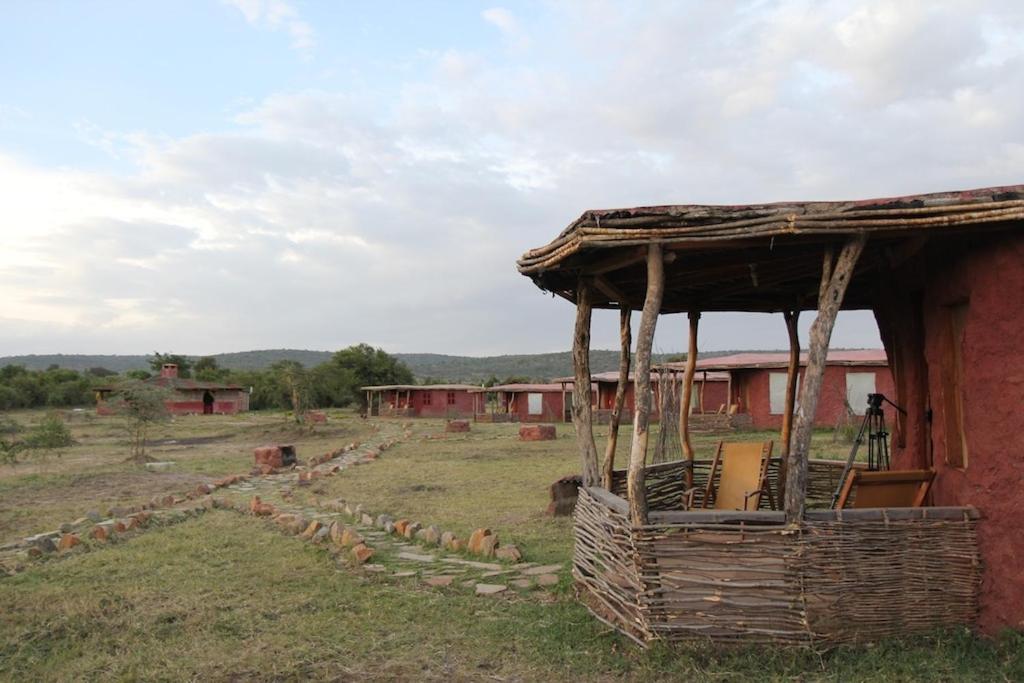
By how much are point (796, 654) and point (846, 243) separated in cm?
238

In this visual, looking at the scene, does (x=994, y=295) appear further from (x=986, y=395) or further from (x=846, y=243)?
(x=846, y=243)

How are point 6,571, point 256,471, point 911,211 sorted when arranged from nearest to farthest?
1. point 911,211
2. point 6,571
3. point 256,471

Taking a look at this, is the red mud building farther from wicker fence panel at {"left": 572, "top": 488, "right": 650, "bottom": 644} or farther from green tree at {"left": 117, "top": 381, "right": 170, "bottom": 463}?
green tree at {"left": 117, "top": 381, "right": 170, "bottom": 463}

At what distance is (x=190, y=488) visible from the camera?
527 inches

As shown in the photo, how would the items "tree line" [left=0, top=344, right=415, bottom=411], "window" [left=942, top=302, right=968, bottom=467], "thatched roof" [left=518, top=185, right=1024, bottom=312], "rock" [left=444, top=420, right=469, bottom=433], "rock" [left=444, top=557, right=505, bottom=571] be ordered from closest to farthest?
"thatched roof" [left=518, top=185, right=1024, bottom=312]
"window" [left=942, top=302, right=968, bottom=467]
"rock" [left=444, top=557, right=505, bottom=571]
"rock" [left=444, top=420, right=469, bottom=433]
"tree line" [left=0, top=344, right=415, bottom=411]

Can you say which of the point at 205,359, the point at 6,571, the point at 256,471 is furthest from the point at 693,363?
the point at 205,359

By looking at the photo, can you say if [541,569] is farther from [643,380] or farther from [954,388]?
[954,388]

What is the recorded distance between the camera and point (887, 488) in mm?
5109

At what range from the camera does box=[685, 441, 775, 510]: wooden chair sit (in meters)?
6.82

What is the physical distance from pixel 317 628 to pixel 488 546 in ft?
7.75

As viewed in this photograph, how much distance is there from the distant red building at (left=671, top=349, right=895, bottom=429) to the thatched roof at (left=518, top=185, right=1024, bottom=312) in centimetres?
1513

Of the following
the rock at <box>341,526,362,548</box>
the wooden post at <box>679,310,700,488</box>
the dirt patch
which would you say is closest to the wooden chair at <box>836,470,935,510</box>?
the wooden post at <box>679,310,700,488</box>

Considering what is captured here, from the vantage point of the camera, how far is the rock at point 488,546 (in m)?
7.47

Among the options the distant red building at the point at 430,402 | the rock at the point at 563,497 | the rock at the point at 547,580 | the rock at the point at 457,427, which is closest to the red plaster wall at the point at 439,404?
the distant red building at the point at 430,402
